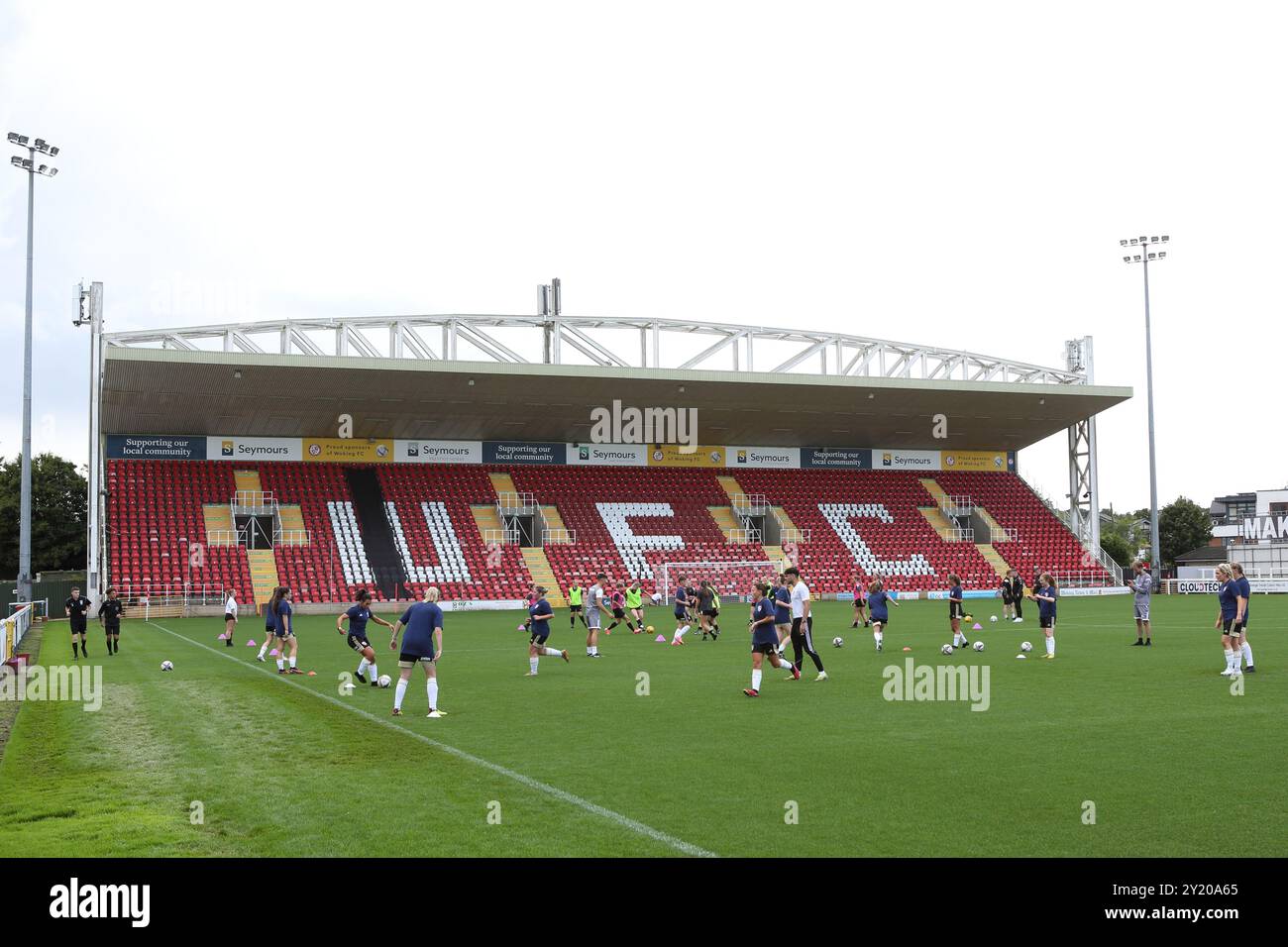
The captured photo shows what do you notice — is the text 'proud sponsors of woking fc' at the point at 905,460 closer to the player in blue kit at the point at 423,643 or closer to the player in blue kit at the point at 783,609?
the player in blue kit at the point at 783,609

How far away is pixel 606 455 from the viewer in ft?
207

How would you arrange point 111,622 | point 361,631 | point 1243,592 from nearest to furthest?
point 1243,592 < point 361,631 < point 111,622

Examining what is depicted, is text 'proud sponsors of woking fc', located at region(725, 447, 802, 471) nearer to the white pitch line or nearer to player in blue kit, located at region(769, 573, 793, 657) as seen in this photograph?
player in blue kit, located at region(769, 573, 793, 657)

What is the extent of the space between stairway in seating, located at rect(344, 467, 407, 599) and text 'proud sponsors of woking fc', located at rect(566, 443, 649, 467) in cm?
1119

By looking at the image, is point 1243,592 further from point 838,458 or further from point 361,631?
point 838,458

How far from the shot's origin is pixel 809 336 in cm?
5972

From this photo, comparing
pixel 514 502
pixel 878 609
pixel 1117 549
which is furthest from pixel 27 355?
pixel 1117 549

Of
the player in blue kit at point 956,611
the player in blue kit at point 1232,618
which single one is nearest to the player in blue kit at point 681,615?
the player in blue kit at point 956,611

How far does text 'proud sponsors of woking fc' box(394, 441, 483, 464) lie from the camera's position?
6009 cm

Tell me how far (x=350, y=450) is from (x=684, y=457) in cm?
1906

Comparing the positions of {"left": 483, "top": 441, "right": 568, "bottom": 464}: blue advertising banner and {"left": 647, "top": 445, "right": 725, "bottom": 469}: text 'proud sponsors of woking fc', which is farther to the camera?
{"left": 647, "top": 445, "right": 725, "bottom": 469}: text 'proud sponsors of woking fc'

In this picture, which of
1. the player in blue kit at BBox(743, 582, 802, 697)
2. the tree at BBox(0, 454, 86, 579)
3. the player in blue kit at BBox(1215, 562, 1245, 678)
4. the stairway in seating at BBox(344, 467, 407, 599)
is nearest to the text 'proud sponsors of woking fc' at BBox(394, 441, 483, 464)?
the stairway in seating at BBox(344, 467, 407, 599)

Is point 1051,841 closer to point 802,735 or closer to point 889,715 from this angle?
point 802,735

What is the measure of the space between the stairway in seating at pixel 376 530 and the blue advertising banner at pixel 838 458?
25700 mm
